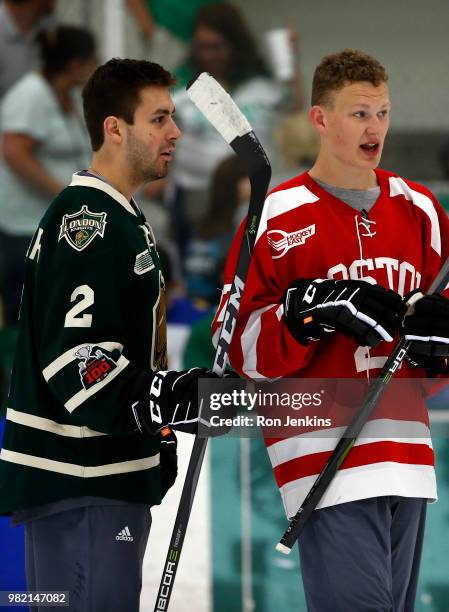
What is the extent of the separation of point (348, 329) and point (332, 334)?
0.13 metres

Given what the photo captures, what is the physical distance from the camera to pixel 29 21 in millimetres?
4012

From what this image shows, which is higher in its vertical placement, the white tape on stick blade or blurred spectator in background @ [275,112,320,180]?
blurred spectator in background @ [275,112,320,180]

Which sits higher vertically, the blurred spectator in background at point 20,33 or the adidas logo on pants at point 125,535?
the blurred spectator in background at point 20,33

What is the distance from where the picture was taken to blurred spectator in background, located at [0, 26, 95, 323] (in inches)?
153

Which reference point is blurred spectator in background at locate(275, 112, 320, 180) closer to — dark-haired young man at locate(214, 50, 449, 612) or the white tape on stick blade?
dark-haired young man at locate(214, 50, 449, 612)

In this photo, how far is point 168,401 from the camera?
1.81 m

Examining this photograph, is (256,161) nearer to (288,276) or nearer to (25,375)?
(288,276)

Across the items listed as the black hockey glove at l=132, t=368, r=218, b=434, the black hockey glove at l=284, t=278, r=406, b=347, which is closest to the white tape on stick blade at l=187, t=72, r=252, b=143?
the black hockey glove at l=284, t=278, r=406, b=347

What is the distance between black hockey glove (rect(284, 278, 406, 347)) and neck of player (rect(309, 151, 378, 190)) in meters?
0.24

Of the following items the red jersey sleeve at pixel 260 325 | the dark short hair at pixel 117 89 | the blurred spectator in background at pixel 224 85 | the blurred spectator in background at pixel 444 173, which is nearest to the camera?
the red jersey sleeve at pixel 260 325

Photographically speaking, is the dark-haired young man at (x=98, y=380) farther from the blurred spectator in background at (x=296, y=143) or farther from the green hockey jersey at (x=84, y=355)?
the blurred spectator in background at (x=296, y=143)

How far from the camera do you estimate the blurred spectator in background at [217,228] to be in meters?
3.84

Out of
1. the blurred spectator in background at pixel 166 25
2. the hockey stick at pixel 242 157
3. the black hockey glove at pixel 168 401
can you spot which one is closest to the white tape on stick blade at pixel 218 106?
the hockey stick at pixel 242 157

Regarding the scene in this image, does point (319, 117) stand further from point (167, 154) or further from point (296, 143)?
point (296, 143)
